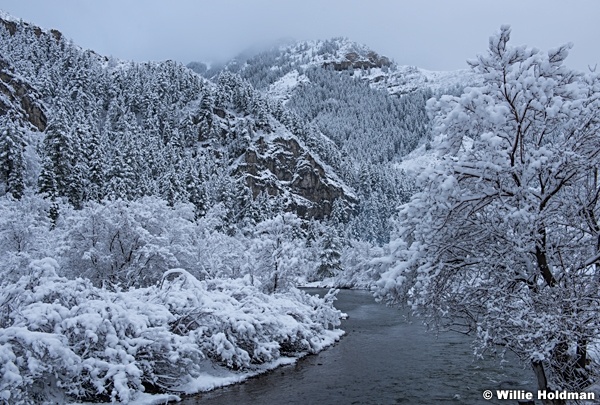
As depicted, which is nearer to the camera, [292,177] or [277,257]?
[277,257]

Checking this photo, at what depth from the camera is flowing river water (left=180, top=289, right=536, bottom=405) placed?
15.7 metres

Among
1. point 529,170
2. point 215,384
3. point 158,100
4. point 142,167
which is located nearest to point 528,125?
point 529,170

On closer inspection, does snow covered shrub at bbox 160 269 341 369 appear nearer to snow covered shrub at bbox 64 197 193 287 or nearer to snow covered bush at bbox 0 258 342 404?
snow covered bush at bbox 0 258 342 404

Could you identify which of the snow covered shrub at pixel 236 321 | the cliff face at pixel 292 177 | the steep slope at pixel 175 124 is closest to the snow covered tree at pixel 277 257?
the snow covered shrub at pixel 236 321

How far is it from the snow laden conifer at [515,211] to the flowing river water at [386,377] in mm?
5007

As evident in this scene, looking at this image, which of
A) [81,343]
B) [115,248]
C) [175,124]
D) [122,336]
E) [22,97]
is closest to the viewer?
[81,343]

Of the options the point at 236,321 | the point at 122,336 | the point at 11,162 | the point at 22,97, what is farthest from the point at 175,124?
the point at 122,336

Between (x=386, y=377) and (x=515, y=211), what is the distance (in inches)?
533

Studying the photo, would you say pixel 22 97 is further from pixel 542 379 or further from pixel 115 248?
pixel 542 379

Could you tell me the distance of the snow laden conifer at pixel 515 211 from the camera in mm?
7242

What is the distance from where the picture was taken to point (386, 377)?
60.2 ft

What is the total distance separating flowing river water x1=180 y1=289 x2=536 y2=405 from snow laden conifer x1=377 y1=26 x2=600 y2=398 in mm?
5007

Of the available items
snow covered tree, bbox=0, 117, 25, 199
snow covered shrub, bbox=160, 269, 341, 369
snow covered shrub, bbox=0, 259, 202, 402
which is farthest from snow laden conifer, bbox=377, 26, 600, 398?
snow covered tree, bbox=0, 117, 25, 199

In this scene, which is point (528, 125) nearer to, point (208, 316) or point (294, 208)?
point (208, 316)
